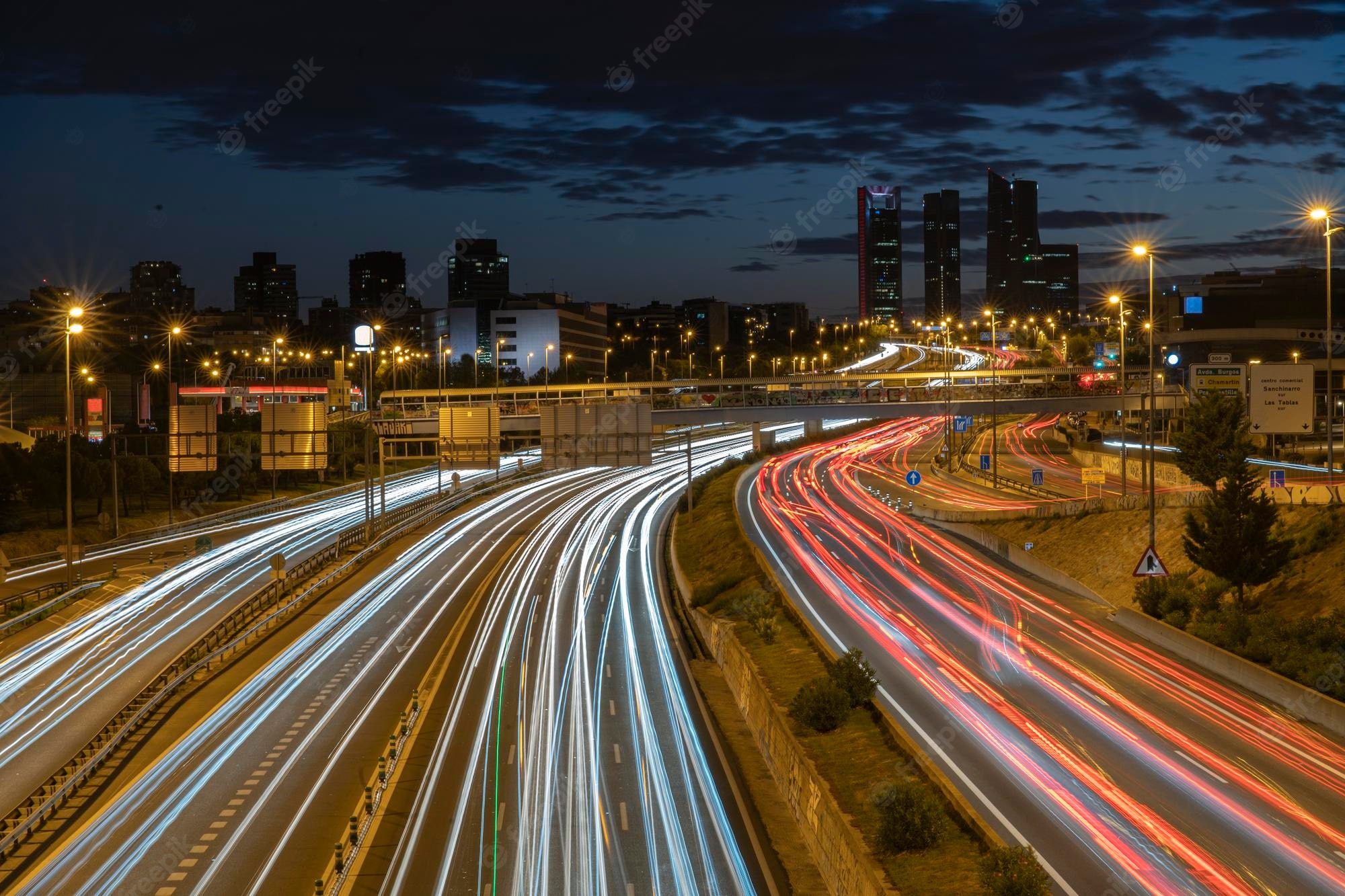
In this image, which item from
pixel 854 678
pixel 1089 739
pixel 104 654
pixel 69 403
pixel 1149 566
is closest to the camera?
pixel 1089 739

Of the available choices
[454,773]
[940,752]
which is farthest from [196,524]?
[940,752]

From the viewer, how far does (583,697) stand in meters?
28.9

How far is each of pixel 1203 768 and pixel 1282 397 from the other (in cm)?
1570

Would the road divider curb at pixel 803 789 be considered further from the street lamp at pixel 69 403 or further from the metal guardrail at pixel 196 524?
the metal guardrail at pixel 196 524

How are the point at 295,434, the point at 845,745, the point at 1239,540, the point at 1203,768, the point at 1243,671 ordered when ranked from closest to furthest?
1. the point at 1203,768
2. the point at 845,745
3. the point at 1243,671
4. the point at 1239,540
5. the point at 295,434

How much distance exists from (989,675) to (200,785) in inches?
640

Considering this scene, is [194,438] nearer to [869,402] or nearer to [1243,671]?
[1243,671]

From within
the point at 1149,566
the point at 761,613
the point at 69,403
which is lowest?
the point at 761,613

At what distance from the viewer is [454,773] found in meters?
22.8

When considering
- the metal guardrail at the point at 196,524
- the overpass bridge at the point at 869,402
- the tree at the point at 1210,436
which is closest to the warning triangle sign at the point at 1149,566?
the tree at the point at 1210,436

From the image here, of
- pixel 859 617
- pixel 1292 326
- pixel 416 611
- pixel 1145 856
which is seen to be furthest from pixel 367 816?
pixel 1292 326

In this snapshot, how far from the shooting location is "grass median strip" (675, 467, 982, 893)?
51.3 ft

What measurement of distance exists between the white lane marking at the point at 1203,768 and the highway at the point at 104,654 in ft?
65.2

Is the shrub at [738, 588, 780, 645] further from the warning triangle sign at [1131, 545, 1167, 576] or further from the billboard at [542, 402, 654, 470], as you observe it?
the warning triangle sign at [1131, 545, 1167, 576]
